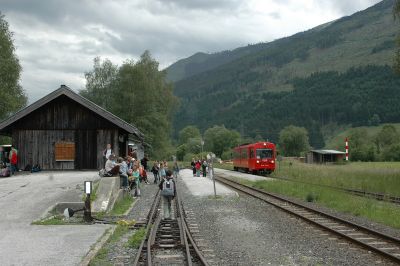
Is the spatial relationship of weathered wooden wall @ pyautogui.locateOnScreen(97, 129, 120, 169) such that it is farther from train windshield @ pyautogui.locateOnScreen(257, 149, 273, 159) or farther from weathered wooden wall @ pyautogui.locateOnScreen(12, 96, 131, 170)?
train windshield @ pyautogui.locateOnScreen(257, 149, 273, 159)

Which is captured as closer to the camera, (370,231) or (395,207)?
(370,231)

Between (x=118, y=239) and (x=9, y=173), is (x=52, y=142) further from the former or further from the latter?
(x=118, y=239)

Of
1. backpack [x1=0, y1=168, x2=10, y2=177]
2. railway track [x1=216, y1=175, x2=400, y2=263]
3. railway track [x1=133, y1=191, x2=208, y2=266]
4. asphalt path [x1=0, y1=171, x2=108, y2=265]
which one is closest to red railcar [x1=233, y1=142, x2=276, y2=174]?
backpack [x1=0, y1=168, x2=10, y2=177]

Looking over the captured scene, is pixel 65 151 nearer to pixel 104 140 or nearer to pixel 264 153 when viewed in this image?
pixel 104 140

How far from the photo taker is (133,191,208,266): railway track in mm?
9156

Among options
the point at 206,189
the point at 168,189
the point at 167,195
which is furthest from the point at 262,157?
the point at 167,195

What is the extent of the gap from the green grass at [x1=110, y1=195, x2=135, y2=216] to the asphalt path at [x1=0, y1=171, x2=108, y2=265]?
144 centimetres

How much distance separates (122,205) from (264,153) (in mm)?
27593

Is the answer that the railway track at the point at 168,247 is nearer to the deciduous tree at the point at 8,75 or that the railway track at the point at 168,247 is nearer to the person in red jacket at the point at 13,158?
the person in red jacket at the point at 13,158

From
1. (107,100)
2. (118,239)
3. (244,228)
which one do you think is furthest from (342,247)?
(107,100)

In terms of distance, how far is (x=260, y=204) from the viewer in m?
19.9

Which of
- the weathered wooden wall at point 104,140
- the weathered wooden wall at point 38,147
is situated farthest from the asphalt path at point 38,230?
the weathered wooden wall at point 104,140

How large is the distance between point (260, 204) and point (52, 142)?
14.8m

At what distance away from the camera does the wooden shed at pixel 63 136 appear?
96.8 ft
